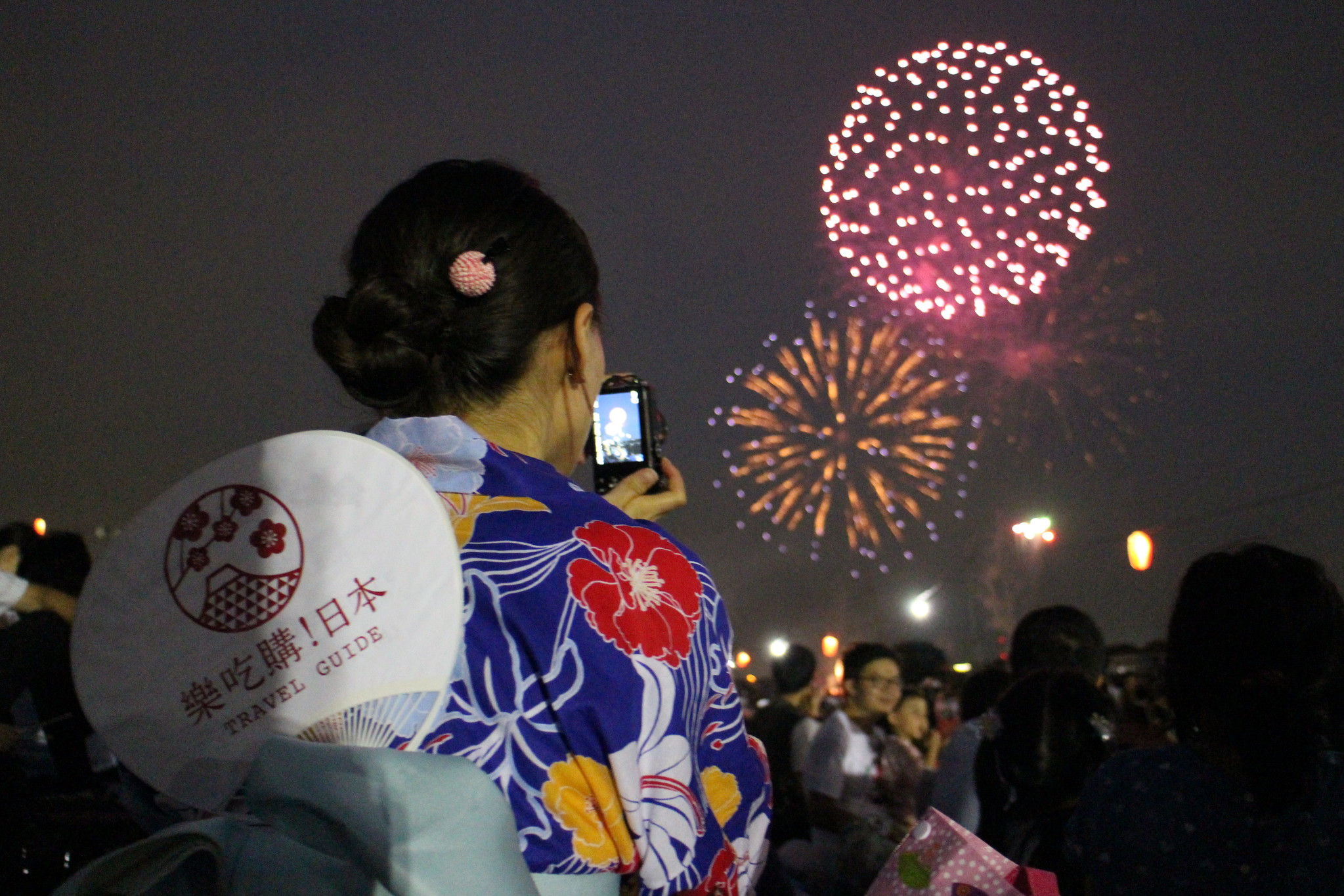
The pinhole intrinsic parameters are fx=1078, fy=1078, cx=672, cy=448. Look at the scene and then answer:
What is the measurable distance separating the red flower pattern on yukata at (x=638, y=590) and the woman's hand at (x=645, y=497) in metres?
0.33

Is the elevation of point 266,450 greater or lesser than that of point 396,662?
greater

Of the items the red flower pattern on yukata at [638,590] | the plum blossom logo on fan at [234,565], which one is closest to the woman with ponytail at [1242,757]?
the red flower pattern on yukata at [638,590]

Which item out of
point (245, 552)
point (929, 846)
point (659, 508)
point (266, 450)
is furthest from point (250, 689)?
point (929, 846)

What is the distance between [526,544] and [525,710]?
18 cm

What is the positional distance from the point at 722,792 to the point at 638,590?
281mm

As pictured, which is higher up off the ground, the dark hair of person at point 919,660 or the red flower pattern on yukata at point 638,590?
the red flower pattern on yukata at point 638,590

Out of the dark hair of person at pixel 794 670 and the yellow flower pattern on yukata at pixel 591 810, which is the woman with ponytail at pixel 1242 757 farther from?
the dark hair of person at pixel 794 670

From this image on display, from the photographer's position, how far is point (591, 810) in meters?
1.15

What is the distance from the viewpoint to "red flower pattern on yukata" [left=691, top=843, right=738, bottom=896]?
1195mm

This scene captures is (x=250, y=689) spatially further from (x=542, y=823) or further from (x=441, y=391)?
(x=441, y=391)

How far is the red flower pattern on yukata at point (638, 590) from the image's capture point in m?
1.18

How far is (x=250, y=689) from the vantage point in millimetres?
1032

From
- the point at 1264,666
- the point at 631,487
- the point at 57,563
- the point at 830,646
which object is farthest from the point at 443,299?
the point at 830,646

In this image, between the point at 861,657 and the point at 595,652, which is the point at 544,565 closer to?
the point at 595,652
